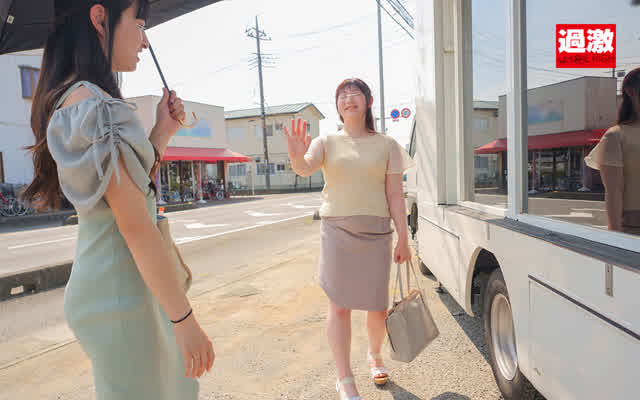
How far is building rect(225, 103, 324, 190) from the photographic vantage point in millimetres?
→ 41625

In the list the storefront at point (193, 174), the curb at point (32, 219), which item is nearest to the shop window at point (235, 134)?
the storefront at point (193, 174)

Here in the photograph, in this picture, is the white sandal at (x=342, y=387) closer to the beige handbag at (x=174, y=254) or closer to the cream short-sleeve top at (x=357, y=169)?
the cream short-sleeve top at (x=357, y=169)

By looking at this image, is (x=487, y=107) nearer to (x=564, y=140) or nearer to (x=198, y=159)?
(x=564, y=140)

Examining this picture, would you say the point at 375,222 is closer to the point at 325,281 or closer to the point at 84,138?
the point at 325,281

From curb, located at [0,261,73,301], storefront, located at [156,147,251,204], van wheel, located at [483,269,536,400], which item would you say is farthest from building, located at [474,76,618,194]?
storefront, located at [156,147,251,204]

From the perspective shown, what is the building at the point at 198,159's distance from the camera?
25.1 meters

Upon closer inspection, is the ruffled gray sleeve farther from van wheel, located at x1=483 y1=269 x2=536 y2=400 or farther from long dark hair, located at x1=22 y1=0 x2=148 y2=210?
van wheel, located at x1=483 y1=269 x2=536 y2=400

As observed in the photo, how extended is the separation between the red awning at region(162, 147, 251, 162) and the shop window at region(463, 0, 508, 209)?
21818 millimetres

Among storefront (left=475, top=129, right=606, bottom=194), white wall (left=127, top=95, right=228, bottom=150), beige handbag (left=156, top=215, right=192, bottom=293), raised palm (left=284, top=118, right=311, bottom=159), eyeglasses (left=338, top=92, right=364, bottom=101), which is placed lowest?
beige handbag (left=156, top=215, right=192, bottom=293)

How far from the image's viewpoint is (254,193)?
35.9 metres

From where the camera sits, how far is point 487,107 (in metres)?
2.80

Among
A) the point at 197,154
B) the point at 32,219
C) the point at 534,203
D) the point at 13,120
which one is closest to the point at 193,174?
the point at 197,154

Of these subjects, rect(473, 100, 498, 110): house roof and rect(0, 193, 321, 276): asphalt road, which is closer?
rect(473, 100, 498, 110): house roof

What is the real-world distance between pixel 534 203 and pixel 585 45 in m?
0.77
